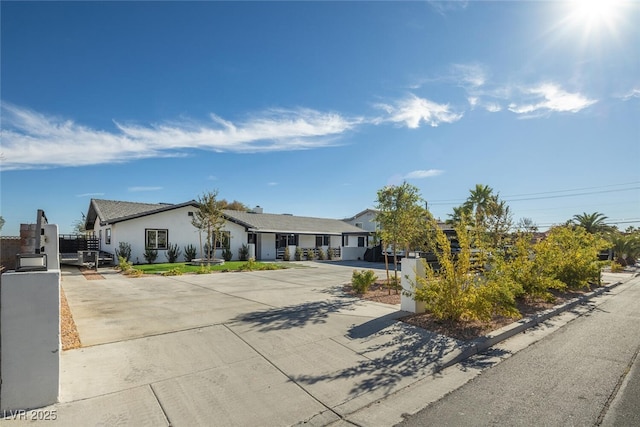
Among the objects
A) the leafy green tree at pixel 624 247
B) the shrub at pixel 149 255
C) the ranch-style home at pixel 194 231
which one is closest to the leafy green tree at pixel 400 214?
the ranch-style home at pixel 194 231

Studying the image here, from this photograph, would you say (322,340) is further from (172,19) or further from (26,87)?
(26,87)

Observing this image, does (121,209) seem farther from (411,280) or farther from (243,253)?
(411,280)

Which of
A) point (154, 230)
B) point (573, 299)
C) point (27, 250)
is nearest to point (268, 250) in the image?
point (154, 230)

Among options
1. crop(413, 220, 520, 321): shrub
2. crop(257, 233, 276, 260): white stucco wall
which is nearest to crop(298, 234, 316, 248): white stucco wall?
crop(257, 233, 276, 260): white stucco wall

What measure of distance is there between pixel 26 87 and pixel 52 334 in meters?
10.9

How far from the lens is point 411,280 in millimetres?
7324

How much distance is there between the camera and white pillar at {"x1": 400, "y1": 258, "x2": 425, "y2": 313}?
7164 millimetres

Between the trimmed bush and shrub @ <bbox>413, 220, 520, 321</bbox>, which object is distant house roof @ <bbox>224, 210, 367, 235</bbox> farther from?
shrub @ <bbox>413, 220, 520, 321</bbox>

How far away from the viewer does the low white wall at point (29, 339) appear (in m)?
3.16

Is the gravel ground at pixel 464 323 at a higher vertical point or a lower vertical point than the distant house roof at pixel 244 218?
lower

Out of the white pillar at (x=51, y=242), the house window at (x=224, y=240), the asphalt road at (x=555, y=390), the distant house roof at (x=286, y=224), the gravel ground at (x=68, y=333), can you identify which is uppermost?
the distant house roof at (x=286, y=224)

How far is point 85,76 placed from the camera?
10656 millimetres

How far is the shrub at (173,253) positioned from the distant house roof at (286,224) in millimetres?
4267

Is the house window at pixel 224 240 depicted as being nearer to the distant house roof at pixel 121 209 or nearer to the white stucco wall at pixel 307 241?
the distant house roof at pixel 121 209
